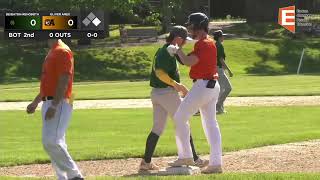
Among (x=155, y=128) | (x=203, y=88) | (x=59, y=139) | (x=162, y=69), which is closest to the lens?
(x=59, y=139)

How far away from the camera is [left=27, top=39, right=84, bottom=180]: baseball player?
8516mm

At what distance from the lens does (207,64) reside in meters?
9.89

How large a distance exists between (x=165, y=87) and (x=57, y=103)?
7.26 ft

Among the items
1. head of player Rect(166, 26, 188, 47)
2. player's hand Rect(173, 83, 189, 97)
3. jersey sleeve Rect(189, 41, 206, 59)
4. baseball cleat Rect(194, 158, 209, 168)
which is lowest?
baseball cleat Rect(194, 158, 209, 168)

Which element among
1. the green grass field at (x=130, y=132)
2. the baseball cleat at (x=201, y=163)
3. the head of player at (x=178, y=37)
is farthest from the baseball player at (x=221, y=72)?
the head of player at (x=178, y=37)

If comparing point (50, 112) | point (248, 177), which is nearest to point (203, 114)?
point (248, 177)

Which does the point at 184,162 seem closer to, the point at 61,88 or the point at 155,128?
the point at 155,128

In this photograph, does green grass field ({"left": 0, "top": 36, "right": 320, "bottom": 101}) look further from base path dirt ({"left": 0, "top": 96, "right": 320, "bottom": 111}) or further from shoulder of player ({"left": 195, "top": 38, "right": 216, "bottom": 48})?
shoulder of player ({"left": 195, "top": 38, "right": 216, "bottom": 48})

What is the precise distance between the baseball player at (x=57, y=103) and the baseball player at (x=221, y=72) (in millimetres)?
8845

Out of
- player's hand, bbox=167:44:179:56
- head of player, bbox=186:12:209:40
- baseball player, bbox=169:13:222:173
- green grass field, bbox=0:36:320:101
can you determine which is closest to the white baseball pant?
baseball player, bbox=169:13:222:173

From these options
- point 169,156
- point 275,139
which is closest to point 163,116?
point 169,156

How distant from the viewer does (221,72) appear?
18.3m

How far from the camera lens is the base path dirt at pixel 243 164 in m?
10.7

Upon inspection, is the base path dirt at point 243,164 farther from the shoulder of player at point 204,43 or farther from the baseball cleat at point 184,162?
the shoulder of player at point 204,43
